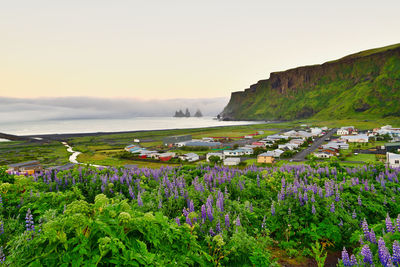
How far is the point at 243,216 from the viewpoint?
32.3ft

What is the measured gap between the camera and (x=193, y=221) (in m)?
8.00

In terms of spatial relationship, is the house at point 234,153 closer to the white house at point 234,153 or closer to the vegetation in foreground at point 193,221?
the white house at point 234,153

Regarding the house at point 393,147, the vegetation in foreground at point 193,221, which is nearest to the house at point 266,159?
the house at point 393,147

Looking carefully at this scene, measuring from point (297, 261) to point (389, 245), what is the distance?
4.05 m

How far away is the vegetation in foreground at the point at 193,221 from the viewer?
4.32 m

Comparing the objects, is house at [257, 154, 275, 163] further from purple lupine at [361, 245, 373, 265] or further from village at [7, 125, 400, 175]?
purple lupine at [361, 245, 373, 265]

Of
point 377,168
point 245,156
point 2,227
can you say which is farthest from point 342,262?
point 245,156

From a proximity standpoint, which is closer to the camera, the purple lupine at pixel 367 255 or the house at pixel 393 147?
the purple lupine at pixel 367 255

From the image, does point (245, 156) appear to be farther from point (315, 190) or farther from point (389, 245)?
point (389, 245)

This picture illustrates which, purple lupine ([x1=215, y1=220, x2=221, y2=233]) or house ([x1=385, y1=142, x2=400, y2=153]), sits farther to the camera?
house ([x1=385, y1=142, x2=400, y2=153])

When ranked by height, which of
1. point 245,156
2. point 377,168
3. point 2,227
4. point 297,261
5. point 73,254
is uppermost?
point 73,254

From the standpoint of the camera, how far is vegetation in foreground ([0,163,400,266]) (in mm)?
4316

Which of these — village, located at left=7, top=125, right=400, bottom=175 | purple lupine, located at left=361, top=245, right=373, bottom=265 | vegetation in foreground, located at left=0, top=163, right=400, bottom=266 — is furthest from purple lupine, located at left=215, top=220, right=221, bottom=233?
village, located at left=7, top=125, right=400, bottom=175

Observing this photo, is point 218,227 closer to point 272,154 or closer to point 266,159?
point 266,159
